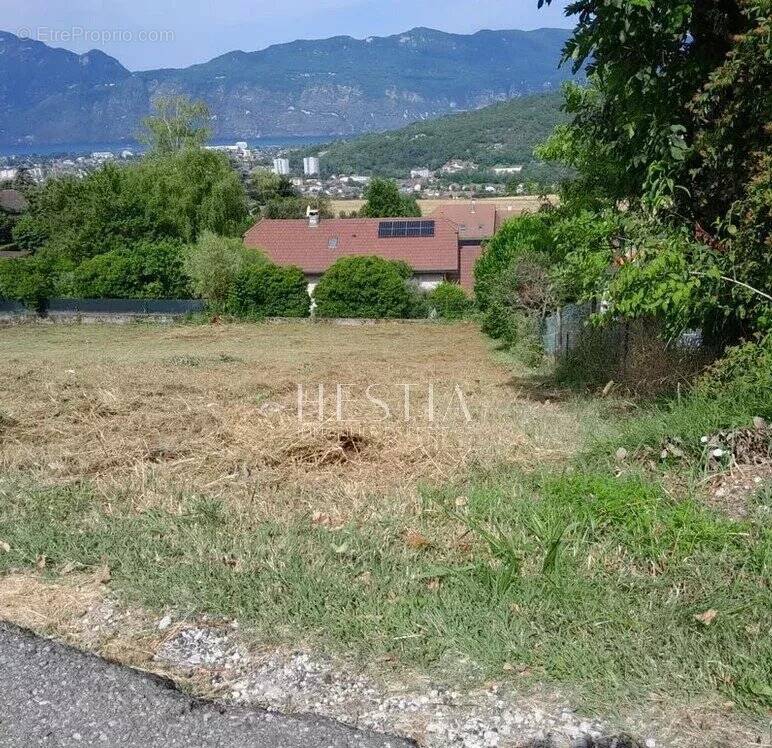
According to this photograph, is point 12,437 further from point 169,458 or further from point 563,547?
point 563,547

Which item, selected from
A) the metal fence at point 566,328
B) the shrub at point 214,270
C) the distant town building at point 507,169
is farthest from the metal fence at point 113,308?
the distant town building at point 507,169

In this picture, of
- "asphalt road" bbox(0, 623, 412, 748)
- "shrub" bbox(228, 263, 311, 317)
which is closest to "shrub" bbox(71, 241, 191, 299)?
"shrub" bbox(228, 263, 311, 317)

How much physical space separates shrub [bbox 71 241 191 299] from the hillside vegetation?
353 ft

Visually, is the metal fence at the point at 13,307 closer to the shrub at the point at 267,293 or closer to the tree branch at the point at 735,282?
the shrub at the point at 267,293

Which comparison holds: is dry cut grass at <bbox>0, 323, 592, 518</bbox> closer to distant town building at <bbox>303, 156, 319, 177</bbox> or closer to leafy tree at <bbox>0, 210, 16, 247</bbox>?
leafy tree at <bbox>0, 210, 16, 247</bbox>

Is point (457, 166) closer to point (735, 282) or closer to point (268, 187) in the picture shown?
point (268, 187)

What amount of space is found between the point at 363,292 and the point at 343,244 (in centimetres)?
1516

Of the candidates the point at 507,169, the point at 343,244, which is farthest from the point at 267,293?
the point at 507,169

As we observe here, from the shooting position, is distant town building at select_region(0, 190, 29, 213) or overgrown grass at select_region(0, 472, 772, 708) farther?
distant town building at select_region(0, 190, 29, 213)

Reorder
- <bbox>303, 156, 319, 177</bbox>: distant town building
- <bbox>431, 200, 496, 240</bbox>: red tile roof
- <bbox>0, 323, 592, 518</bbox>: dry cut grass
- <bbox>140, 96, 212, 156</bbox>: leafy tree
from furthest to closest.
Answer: <bbox>303, 156, 319, 177</bbox>: distant town building → <bbox>431, 200, 496, 240</bbox>: red tile roof → <bbox>140, 96, 212, 156</bbox>: leafy tree → <bbox>0, 323, 592, 518</bbox>: dry cut grass

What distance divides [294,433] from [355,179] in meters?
139

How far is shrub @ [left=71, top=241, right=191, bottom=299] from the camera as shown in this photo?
34.8m

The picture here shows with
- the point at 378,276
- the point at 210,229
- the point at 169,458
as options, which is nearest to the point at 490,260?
the point at 378,276

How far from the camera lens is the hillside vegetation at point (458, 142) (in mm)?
141375
